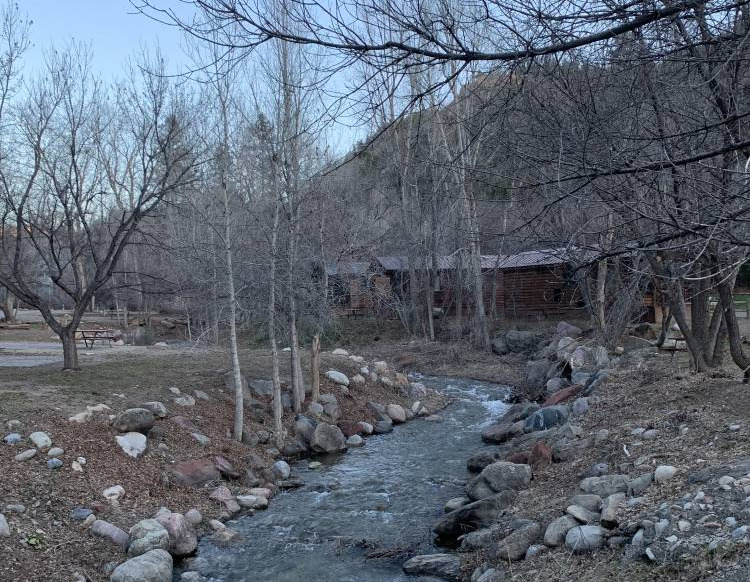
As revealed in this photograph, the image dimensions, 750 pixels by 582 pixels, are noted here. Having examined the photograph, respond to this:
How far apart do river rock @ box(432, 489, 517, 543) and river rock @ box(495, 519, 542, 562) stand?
111 cm

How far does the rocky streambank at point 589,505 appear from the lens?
4793 millimetres

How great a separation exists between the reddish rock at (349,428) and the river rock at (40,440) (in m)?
5.84

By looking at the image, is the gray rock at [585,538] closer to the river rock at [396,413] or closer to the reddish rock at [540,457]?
the reddish rock at [540,457]

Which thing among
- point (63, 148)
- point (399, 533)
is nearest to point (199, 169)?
point (63, 148)

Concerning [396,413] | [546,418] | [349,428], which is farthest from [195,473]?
[396,413]

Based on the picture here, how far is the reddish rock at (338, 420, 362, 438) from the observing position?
12.9m

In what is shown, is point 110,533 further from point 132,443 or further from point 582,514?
point 582,514

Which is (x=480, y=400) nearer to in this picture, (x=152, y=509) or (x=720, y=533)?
(x=152, y=509)

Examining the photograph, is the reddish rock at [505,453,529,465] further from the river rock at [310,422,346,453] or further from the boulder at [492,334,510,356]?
the boulder at [492,334,510,356]

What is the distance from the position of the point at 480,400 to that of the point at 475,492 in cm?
893

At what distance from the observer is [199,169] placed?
11547 millimetres

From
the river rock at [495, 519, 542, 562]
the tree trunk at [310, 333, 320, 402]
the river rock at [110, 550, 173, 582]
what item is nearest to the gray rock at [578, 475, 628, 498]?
the river rock at [495, 519, 542, 562]

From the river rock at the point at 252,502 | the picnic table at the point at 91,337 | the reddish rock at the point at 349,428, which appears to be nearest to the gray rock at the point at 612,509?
the river rock at the point at 252,502

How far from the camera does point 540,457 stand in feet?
28.5
